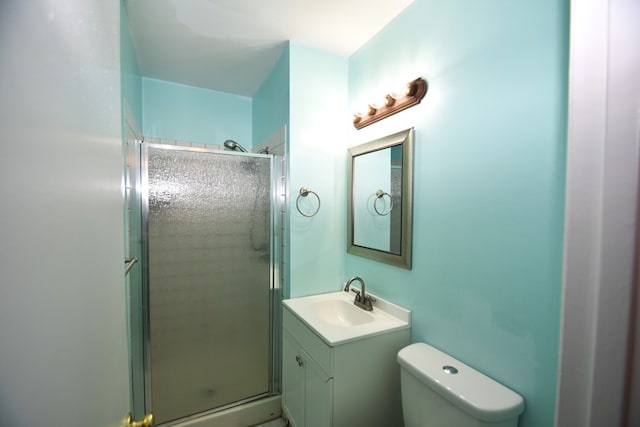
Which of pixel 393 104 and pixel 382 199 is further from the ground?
pixel 393 104

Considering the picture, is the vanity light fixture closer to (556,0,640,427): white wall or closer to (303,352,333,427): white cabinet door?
(556,0,640,427): white wall

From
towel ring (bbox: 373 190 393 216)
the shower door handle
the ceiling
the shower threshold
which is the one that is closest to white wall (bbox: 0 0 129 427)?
the shower door handle

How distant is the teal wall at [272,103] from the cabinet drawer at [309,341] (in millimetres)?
1305

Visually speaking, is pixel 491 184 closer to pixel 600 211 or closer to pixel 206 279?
pixel 600 211

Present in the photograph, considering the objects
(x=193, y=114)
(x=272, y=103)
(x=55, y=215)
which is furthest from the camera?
(x=193, y=114)

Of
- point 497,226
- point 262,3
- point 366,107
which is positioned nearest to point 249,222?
point 366,107

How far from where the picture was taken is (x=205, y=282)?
1.79m

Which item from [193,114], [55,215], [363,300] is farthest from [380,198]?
[193,114]

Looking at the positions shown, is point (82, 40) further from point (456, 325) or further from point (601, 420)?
point (456, 325)

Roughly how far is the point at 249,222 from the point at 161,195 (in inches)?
22.8

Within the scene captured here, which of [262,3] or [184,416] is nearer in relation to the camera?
[262,3]

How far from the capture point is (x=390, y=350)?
135 centimetres

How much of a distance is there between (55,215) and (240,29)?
1.77 meters

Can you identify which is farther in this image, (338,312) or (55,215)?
(338,312)
